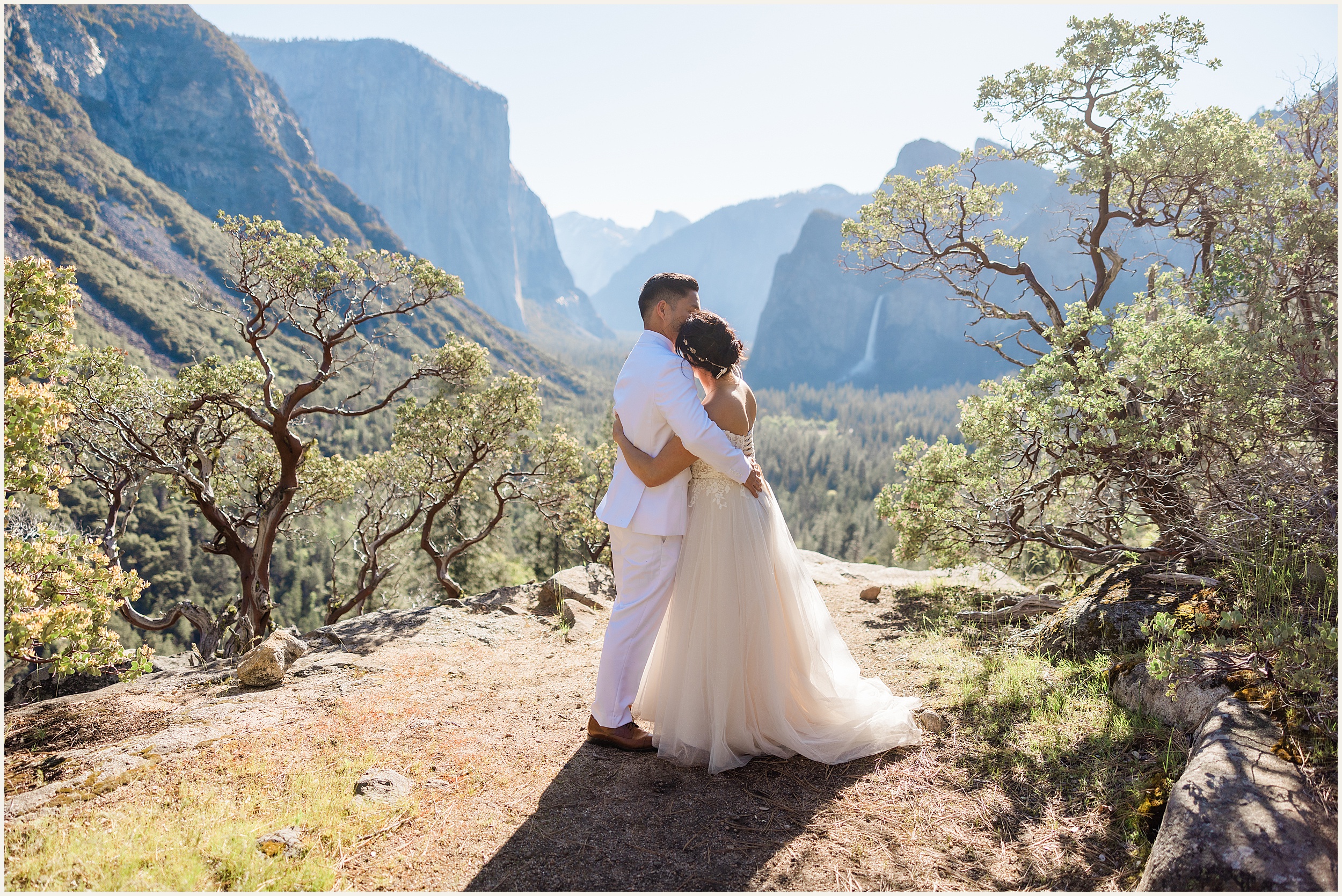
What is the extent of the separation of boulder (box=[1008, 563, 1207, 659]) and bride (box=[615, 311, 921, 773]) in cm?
204

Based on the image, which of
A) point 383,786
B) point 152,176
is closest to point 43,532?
point 383,786

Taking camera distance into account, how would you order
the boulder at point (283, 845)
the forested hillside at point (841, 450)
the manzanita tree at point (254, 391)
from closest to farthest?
1. the boulder at point (283, 845)
2. the manzanita tree at point (254, 391)
3. the forested hillside at point (841, 450)

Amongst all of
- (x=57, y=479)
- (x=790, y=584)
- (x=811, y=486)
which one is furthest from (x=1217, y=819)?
(x=811, y=486)

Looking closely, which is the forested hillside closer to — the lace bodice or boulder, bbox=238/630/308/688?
the lace bodice

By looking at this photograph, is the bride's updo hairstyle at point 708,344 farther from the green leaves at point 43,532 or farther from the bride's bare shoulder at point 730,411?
the green leaves at point 43,532

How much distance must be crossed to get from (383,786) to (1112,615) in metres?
5.17

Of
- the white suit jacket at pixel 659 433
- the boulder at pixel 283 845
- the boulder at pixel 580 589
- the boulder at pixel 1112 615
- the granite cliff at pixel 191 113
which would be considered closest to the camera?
the boulder at pixel 283 845

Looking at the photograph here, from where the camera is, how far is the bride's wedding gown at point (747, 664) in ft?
12.9

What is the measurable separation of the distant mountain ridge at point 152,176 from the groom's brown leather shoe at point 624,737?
233ft

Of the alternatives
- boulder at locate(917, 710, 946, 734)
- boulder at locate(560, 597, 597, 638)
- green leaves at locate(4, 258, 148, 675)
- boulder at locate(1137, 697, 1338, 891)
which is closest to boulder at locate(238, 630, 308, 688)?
green leaves at locate(4, 258, 148, 675)

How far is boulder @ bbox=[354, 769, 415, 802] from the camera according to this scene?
3607mm

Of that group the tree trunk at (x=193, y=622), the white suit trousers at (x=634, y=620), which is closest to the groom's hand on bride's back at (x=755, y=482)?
the white suit trousers at (x=634, y=620)

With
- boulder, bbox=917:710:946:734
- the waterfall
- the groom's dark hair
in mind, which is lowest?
boulder, bbox=917:710:946:734

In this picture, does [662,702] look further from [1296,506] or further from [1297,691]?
[1296,506]
